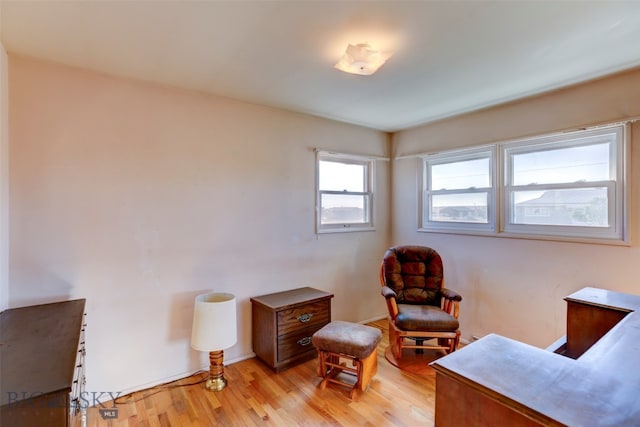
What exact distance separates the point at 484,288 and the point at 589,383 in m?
2.26

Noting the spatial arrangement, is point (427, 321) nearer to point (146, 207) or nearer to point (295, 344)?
point (295, 344)

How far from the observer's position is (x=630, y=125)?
2.16 m

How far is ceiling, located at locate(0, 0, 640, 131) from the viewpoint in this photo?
1491 mm

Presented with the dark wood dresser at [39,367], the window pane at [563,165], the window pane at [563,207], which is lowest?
the dark wood dresser at [39,367]

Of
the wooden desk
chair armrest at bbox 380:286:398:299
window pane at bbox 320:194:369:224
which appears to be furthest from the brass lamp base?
the wooden desk

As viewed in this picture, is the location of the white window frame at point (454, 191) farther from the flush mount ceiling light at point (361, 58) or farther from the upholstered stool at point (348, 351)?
the flush mount ceiling light at point (361, 58)

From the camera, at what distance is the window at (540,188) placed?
Result: 2.29 metres

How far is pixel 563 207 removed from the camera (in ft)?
8.31

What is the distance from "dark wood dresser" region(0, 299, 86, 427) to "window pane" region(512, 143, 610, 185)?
11.1ft

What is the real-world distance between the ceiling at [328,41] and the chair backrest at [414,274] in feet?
5.33

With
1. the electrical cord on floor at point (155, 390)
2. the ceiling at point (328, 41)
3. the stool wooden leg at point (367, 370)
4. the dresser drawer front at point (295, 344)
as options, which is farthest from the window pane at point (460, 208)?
the electrical cord on floor at point (155, 390)

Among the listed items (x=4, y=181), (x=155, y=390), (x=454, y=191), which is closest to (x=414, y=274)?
(x=454, y=191)

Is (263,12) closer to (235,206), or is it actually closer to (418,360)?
(235,206)

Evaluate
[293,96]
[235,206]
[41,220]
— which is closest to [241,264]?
[235,206]
